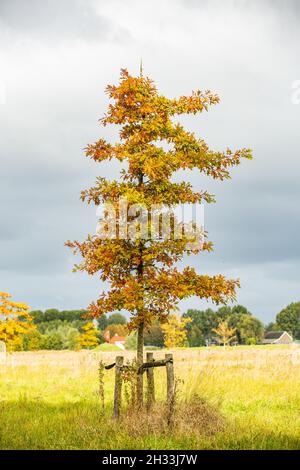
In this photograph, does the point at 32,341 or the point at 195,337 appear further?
the point at 195,337

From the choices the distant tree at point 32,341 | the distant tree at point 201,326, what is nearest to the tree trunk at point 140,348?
the distant tree at point 32,341

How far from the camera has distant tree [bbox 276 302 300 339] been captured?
456 ft

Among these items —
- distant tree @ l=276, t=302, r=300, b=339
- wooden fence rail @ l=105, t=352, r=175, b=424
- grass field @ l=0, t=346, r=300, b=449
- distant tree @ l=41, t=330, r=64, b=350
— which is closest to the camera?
grass field @ l=0, t=346, r=300, b=449

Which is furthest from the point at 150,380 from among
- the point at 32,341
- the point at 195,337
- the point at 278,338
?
the point at 278,338

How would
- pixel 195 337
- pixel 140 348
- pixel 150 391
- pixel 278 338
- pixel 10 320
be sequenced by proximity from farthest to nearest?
pixel 278 338
pixel 195 337
pixel 10 320
pixel 140 348
pixel 150 391

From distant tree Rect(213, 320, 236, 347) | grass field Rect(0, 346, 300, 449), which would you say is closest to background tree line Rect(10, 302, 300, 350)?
distant tree Rect(213, 320, 236, 347)

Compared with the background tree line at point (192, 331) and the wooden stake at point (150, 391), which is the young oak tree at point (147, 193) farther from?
the background tree line at point (192, 331)

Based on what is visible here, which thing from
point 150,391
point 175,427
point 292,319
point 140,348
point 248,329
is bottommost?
point 175,427

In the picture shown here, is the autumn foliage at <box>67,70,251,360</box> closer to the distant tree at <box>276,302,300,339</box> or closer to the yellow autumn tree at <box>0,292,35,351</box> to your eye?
the yellow autumn tree at <box>0,292,35,351</box>

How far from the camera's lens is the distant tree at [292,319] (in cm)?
13900

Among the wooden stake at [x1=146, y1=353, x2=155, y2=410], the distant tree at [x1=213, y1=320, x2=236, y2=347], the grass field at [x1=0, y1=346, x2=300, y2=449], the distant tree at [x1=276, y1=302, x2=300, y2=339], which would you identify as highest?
the distant tree at [x1=276, y1=302, x2=300, y2=339]

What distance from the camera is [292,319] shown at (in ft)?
463

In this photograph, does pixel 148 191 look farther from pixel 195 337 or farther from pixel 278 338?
pixel 278 338

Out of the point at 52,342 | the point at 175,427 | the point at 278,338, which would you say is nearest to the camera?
the point at 175,427
